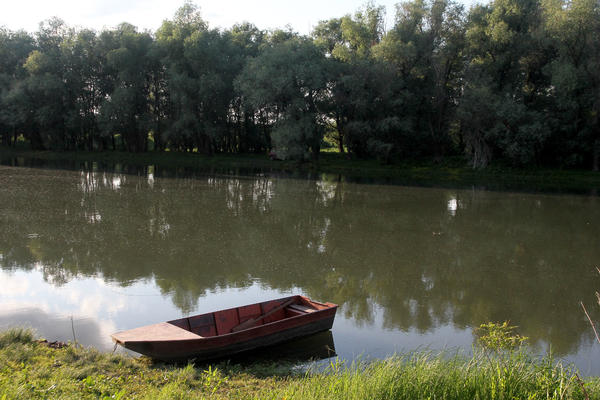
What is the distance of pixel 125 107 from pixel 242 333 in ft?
147

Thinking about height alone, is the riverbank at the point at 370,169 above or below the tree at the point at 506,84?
below

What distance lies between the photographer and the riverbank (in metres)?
35.5

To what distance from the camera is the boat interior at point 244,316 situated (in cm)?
857

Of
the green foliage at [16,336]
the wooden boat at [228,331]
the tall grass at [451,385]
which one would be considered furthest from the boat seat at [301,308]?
the green foliage at [16,336]

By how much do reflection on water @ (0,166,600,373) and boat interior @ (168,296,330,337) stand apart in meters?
0.83

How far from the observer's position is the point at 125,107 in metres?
48.9

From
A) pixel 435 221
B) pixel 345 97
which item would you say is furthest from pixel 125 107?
pixel 435 221

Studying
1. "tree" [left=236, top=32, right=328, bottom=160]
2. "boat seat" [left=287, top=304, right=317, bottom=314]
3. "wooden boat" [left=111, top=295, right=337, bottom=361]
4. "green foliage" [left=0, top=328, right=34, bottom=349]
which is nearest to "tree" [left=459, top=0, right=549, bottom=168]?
"tree" [left=236, top=32, right=328, bottom=160]

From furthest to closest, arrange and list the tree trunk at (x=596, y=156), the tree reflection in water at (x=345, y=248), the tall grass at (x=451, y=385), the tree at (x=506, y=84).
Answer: the tree at (x=506, y=84)
the tree trunk at (x=596, y=156)
the tree reflection in water at (x=345, y=248)
the tall grass at (x=451, y=385)

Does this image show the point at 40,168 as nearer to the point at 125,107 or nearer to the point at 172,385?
the point at 125,107

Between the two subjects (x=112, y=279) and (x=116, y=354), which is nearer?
(x=116, y=354)

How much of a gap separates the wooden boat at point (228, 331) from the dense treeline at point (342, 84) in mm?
31212

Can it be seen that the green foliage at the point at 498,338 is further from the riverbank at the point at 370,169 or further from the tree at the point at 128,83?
the tree at the point at 128,83

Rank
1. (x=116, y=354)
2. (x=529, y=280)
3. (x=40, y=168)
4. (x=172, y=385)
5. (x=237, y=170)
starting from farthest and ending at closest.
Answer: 1. (x=237, y=170)
2. (x=40, y=168)
3. (x=529, y=280)
4. (x=116, y=354)
5. (x=172, y=385)
